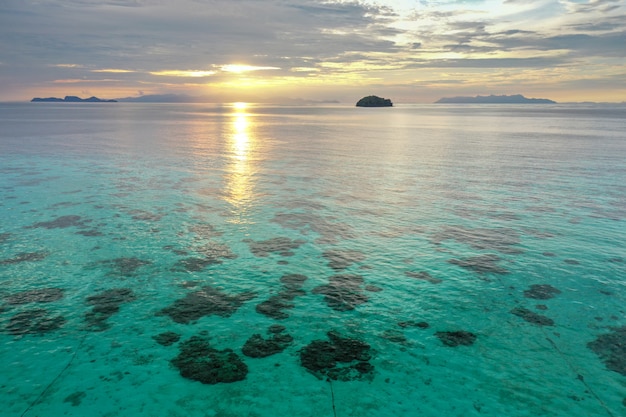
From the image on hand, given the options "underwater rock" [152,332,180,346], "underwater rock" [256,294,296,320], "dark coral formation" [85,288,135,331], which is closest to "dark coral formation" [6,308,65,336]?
"dark coral formation" [85,288,135,331]

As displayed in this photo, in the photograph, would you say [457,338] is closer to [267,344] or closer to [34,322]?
[267,344]

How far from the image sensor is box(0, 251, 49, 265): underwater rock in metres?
27.3

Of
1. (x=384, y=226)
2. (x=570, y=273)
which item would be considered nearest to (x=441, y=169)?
(x=384, y=226)

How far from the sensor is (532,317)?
21.5 meters

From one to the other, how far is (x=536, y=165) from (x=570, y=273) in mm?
44790

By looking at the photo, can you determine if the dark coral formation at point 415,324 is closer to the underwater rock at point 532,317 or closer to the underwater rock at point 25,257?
the underwater rock at point 532,317

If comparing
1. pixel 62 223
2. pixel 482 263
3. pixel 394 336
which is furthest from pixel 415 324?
pixel 62 223

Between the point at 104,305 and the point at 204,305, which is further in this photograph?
the point at 204,305

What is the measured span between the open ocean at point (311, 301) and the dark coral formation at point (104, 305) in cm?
14

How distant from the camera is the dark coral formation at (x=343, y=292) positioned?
22.7m

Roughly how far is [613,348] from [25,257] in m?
34.4

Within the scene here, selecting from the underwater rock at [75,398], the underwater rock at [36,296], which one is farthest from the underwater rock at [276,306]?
the underwater rock at [36,296]

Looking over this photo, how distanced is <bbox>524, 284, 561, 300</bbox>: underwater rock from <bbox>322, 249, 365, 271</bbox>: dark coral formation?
10.3 m

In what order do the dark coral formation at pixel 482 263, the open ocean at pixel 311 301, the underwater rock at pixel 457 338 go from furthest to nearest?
the dark coral formation at pixel 482 263, the underwater rock at pixel 457 338, the open ocean at pixel 311 301
